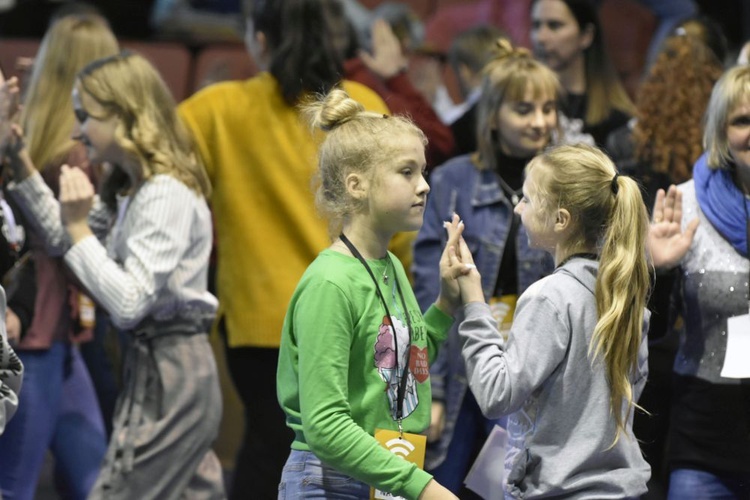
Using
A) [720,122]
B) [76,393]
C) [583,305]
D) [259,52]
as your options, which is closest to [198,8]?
[259,52]

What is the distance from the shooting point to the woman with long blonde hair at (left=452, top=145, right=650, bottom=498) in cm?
248

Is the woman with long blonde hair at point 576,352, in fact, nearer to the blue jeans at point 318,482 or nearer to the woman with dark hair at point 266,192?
the blue jeans at point 318,482

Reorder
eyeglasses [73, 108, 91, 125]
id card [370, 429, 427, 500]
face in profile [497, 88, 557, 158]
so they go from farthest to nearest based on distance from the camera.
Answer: face in profile [497, 88, 557, 158], eyeglasses [73, 108, 91, 125], id card [370, 429, 427, 500]

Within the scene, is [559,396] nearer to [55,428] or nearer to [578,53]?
[55,428]

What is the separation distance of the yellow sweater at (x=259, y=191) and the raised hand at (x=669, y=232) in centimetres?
98

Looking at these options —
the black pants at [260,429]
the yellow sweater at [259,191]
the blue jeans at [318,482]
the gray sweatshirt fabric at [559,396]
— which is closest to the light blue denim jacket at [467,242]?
the yellow sweater at [259,191]

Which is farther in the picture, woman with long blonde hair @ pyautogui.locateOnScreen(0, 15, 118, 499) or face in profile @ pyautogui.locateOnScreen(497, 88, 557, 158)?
face in profile @ pyautogui.locateOnScreen(497, 88, 557, 158)

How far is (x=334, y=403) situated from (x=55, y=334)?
1.33 meters

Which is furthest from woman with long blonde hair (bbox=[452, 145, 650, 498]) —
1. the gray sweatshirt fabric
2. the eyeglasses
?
the eyeglasses

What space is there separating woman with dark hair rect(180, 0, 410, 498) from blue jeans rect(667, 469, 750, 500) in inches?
44.5

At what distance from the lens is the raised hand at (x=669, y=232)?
116 inches

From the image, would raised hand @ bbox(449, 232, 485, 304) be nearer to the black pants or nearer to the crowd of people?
the crowd of people

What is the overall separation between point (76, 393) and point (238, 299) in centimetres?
52

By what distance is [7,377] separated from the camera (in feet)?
7.98
